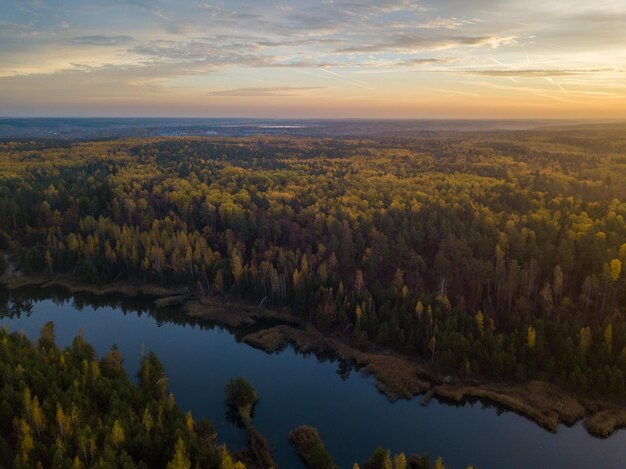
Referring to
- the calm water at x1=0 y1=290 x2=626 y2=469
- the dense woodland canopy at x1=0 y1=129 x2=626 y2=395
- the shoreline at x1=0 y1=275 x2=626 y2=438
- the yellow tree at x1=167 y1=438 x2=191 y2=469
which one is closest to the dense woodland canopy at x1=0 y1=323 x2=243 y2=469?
the yellow tree at x1=167 y1=438 x2=191 y2=469

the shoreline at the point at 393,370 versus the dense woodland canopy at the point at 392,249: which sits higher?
the dense woodland canopy at the point at 392,249

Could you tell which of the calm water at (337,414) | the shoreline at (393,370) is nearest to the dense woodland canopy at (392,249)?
the shoreline at (393,370)

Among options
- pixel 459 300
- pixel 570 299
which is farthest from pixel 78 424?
pixel 570 299

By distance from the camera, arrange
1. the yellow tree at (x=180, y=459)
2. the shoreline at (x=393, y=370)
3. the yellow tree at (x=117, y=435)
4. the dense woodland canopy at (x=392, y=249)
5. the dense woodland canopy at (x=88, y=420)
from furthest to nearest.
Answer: the dense woodland canopy at (x=392, y=249) < the shoreline at (x=393, y=370) < the yellow tree at (x=117, y=435) < the dense woodland canopy at (x=88, y=420) < the yellow tree at (x=180, y=459)

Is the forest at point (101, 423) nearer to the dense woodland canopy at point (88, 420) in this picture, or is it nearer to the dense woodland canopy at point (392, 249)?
the dense woodland canopy at point (88, 420)

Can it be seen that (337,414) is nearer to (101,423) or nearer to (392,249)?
(101,423)

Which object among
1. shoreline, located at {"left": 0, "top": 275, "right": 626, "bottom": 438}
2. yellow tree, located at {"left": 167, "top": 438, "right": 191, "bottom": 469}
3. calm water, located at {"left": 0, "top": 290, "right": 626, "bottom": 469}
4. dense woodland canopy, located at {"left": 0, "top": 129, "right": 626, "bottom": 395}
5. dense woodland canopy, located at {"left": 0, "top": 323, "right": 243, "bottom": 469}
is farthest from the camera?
dense woodland canopy, located at {"left": 0, "top": 129, "right": 626, "bottom": 395}

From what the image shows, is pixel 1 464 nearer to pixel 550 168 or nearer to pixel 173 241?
pixel 173 241

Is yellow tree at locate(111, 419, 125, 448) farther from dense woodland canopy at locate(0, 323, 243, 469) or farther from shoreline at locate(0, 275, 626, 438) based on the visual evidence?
shoreline at locate(0, 275, 626, 438)
